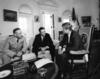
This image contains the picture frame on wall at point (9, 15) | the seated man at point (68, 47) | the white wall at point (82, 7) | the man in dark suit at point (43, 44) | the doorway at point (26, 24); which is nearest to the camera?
the seated man at point (68, 47)

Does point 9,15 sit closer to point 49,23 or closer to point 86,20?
point 49,23

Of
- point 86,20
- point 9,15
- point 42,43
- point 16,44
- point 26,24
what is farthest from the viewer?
point 86,20

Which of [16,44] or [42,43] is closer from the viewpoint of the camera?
[16,44]

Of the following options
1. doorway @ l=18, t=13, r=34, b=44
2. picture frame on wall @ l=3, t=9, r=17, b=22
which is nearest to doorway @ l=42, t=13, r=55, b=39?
doorway @ l=18, t=13, r=34, b=44

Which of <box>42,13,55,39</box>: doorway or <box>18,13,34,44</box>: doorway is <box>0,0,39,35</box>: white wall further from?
<box>42,13,55,39</box>: doorway

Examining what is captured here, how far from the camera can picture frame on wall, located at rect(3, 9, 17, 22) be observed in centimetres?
498

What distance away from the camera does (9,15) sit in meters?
5.22

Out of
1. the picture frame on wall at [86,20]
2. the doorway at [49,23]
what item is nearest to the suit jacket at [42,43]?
the doorway at [49,23]

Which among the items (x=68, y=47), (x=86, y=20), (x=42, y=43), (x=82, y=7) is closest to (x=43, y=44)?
(x=42, y=43)

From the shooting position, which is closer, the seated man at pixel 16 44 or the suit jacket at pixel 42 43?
the seated man at pixel 16 44

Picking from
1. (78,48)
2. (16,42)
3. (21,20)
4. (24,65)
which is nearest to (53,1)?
(21,20)

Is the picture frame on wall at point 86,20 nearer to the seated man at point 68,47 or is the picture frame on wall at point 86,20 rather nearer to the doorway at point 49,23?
the doorway at point 49,23

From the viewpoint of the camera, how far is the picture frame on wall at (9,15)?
4.98 meters

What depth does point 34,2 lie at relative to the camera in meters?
6.88
